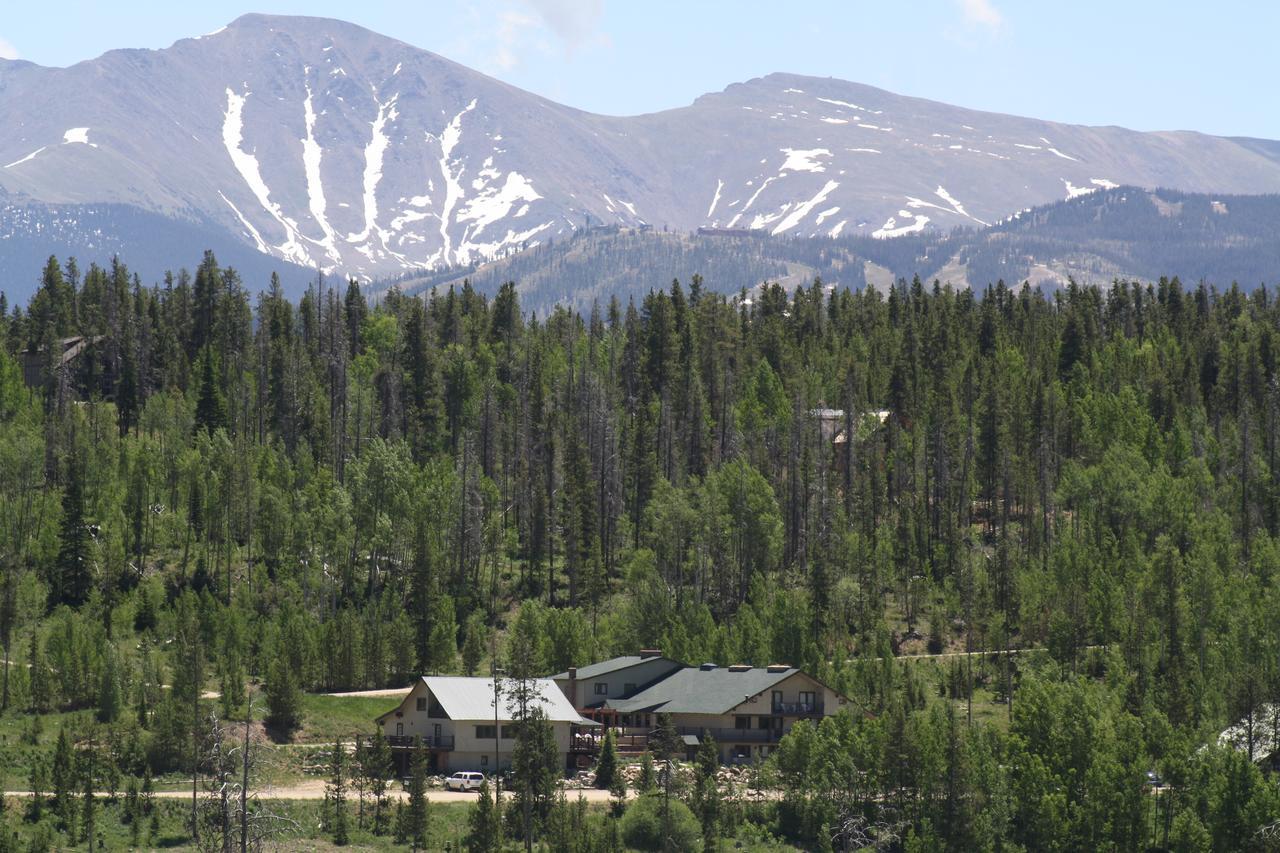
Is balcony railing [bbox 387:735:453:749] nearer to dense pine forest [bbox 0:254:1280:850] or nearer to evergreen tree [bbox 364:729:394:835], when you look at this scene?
evergreen tree [bbox 364:729:394:835]

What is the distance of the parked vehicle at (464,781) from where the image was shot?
104500 millimetres

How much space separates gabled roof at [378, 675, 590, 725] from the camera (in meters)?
108

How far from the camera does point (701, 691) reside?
115812 millimetres

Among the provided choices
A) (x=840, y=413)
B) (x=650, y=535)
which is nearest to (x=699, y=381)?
(x=840, y=413)

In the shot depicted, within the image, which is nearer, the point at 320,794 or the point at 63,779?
the point at 63,779

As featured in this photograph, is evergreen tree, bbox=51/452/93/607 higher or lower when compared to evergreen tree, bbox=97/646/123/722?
higher

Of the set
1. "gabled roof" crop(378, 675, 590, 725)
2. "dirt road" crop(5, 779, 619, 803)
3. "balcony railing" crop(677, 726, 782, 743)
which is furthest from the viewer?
"balcony railing" crop(677, 726, 782, 743)

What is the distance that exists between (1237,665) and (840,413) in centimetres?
6719

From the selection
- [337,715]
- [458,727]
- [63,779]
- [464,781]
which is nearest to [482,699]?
[458,727]

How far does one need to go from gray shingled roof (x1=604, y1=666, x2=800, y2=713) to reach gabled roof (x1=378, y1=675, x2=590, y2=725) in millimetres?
4123

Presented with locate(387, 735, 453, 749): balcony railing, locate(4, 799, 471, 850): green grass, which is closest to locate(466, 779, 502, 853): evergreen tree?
locate(4, 799, 471, 850): green grass

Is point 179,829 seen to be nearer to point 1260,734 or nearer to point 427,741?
point 427,741

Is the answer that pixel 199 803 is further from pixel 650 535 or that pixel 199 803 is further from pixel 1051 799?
pixel 650 535

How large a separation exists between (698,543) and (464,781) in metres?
39.6
